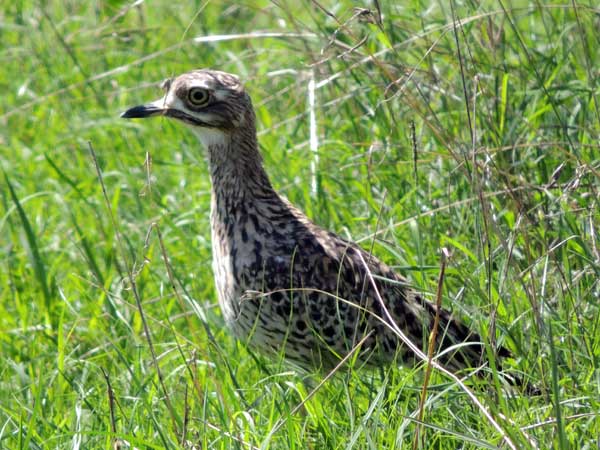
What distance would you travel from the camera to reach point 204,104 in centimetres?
436

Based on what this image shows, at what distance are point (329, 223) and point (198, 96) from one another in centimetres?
90

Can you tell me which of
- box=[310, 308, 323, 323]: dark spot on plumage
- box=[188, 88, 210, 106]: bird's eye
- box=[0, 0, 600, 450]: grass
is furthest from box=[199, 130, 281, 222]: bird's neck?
box=[310, 308, 323, 323]: dark spot on plumage

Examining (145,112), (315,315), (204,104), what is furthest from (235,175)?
(315,315)

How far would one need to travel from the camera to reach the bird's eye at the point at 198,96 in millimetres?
4344

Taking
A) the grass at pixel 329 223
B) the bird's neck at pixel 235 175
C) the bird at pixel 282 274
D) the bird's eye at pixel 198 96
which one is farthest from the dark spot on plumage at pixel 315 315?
the bird's eye at pixel 198 96

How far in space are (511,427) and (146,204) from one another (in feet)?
9.72

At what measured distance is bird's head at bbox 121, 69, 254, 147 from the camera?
435cm

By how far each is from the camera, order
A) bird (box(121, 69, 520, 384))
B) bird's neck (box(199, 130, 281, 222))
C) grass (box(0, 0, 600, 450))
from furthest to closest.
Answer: bird's neck (box(199, 130, 281, 222))
bird (box(121, 69, 520, 384))
grass (box(0, 0, 600, 450))

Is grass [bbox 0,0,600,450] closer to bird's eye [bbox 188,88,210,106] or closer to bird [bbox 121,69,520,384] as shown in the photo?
bird [bbox 121,69,520,384]

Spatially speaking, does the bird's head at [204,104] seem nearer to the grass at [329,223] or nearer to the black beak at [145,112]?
the black beak at [145,112]

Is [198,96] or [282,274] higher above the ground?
[198,96]

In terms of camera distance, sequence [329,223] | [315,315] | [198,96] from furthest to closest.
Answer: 1. [329,223]
2. [198,96]
3. [315,315]

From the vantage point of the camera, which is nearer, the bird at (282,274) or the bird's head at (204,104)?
the bird at (282,274)

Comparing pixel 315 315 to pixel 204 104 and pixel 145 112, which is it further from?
pixel 145 112
